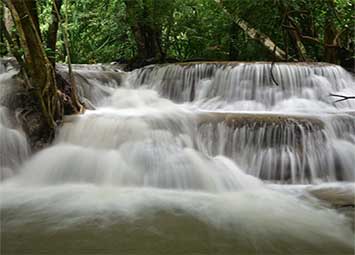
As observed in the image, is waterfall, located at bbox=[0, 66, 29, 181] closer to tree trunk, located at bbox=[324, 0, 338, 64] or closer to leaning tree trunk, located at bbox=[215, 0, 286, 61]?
leaning tree trunk, located at bbox=[215, 0, 286, 61]

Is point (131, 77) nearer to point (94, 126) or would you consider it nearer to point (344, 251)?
point (94, 126)

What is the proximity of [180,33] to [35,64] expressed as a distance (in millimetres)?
6126

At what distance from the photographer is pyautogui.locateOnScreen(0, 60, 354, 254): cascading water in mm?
2525

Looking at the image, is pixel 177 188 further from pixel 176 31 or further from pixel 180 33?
pixel 180 33

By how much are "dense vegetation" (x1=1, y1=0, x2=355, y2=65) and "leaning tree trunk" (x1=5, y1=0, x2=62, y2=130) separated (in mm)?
3372

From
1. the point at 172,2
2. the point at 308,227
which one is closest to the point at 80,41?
the point at 172,2

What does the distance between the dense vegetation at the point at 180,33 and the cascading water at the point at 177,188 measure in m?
4.08

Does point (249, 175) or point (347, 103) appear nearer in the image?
point (249, 175)

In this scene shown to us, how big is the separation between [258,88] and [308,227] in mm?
4406

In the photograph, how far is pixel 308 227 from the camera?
285 cm

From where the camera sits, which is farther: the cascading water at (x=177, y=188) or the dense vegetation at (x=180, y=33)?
the dense vegetation at (x=180, y=33)

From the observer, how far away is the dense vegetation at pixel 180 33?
28.5 ft

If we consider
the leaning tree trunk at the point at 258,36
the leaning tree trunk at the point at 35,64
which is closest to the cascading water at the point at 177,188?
the leaning tree trunk at the point at 35,64

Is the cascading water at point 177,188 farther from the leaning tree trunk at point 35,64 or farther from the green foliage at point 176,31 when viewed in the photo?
the green foliage at point 176,31
